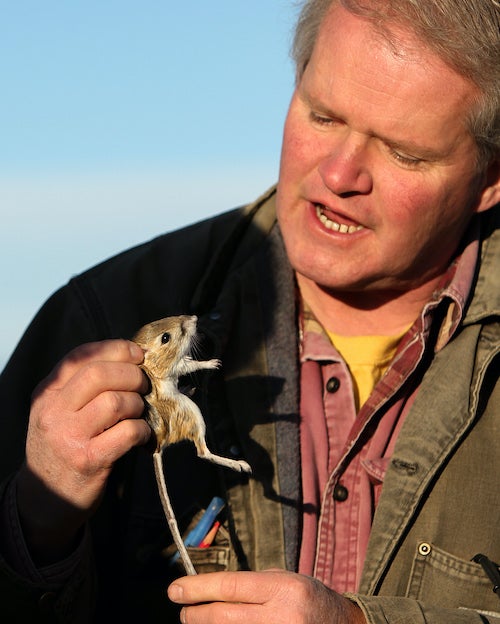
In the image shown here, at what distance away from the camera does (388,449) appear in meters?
3.58

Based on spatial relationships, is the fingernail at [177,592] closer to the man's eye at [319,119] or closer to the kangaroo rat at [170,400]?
the kangaroo rat at [170,400]

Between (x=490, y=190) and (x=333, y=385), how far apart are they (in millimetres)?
965

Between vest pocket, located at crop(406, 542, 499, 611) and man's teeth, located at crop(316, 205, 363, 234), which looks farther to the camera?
man's teeth, located at crop(316, 205, 363, 234)

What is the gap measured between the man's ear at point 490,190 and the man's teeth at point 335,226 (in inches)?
22.9

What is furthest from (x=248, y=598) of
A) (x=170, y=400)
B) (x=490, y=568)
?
(x=490, y=568)

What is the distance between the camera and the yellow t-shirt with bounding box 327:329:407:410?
373 centimetres

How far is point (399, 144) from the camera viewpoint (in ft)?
11.2

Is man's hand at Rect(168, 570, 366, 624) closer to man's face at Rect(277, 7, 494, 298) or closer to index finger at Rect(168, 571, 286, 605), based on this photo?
index finger at Rect(168, 571, 286, 605)

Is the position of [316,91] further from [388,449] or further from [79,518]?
[79,518]

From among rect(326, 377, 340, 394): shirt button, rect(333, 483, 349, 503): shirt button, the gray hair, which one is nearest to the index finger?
rect(333, 483, 349, 503): shirt button

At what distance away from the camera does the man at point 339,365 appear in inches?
132

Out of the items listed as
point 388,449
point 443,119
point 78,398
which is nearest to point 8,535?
point 78,398

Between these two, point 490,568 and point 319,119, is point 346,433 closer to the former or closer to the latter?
point 490,568

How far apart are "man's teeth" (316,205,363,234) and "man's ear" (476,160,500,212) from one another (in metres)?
0.58
